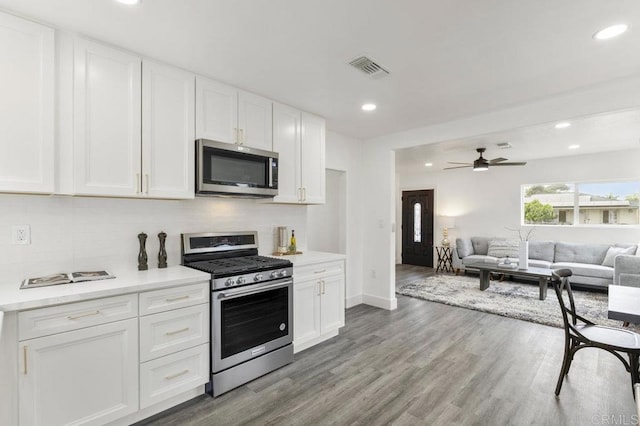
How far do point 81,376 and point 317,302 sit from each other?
1964 mm

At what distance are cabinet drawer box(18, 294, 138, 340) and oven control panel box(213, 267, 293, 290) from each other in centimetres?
56

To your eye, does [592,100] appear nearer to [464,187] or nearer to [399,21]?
[399,21]

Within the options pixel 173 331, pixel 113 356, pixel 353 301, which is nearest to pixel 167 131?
pixel 173 331

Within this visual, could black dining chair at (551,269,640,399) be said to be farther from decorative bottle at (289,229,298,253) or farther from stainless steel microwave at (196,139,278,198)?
stainless steel microwave at (196,139,278,198)

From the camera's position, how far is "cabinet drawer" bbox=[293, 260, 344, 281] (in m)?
3.03

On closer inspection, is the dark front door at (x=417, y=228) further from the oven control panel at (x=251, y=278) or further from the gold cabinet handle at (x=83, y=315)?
the gold cabinet handle at (x=83, y=315)

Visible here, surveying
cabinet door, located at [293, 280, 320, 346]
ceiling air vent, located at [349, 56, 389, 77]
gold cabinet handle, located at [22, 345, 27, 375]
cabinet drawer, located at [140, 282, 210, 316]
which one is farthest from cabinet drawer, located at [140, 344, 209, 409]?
ceiling air vent, located at [349, 56, 389, 77]

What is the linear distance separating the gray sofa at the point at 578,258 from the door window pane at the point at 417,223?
1.31 meters

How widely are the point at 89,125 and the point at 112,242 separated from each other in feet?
2.96

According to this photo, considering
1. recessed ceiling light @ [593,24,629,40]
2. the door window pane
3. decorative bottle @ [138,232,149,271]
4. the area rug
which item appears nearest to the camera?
recessed ceiling light @ [593,24,629,40]

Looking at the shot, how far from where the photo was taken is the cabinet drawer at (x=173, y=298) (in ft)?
6.79

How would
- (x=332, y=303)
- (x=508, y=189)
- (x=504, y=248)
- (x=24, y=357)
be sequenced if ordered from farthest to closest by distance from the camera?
(x=508, y=189) → (x=504, y=248) → (x=332, y=303) → (x=24, y=357)

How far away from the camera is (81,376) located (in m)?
1.83

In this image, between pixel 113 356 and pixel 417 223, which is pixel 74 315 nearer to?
pixel 113 356
